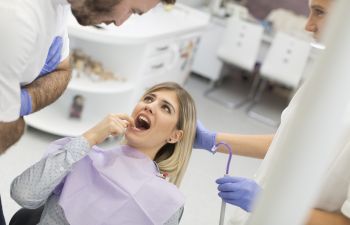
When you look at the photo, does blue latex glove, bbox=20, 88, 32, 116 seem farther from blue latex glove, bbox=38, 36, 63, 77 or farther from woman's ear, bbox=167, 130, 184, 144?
woman's ear, bbox=167, 130, 184, 144

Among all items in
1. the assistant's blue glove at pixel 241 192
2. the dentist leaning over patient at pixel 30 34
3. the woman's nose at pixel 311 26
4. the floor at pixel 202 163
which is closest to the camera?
the dentist leaning over patient at pixel 30 34

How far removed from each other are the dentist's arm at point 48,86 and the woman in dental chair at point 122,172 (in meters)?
0.16

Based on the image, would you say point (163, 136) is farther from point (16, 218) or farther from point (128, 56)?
point (128, 56)

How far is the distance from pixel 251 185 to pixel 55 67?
785 mm

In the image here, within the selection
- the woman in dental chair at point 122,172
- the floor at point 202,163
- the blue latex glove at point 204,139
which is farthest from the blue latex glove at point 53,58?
the floor at point 202,163

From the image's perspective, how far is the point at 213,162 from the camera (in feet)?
12.1

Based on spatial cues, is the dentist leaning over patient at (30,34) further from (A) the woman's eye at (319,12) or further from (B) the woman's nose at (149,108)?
(A) the woman's eye at (319,12)

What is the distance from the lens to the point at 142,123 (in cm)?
160

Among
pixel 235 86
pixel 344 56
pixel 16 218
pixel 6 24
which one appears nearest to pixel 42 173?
pixel 16 218

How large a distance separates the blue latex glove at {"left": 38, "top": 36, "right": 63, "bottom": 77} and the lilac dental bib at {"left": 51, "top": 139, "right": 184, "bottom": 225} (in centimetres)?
34

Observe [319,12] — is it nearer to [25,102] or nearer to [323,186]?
[323,186]

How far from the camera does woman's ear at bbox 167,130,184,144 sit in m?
1.59

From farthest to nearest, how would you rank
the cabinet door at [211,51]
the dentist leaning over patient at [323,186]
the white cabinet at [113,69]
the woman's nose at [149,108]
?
the cabinet door at [211,51], the white cabinet at [113,69], the woman's nose at [149,108], the dentist leaning over patient at [323,186]

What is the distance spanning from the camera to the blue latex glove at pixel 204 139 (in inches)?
64.1
